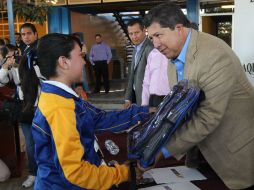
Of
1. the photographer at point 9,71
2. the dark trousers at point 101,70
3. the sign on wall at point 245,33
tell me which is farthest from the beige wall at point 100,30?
the sign on wall at point 245,33

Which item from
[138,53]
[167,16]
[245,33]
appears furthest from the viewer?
[138,53]

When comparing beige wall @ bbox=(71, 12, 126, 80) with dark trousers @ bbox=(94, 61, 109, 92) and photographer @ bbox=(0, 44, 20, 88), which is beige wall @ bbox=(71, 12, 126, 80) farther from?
photographer @ bbox=(0, 44, 20, 88)

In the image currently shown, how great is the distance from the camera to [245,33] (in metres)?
2.78

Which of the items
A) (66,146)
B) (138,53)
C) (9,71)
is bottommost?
(66,146)

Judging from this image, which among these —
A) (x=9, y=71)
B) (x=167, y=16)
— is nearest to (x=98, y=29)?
(x=9, y=71)

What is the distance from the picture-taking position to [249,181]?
4.81ft

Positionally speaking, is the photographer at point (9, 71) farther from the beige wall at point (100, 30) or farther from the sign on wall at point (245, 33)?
the beige wall at point (100, 30)

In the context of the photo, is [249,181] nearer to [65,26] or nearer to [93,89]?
[93,89]

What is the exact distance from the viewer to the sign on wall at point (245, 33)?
2.70 meters

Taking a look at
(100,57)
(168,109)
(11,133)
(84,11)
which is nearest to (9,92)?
(11,133)

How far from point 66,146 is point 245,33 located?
202 cm

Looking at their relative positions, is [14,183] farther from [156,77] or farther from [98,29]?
[98,29]

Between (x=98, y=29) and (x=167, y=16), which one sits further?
(x=98, y=29)

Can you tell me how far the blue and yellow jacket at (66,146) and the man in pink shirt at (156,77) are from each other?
1.80m
